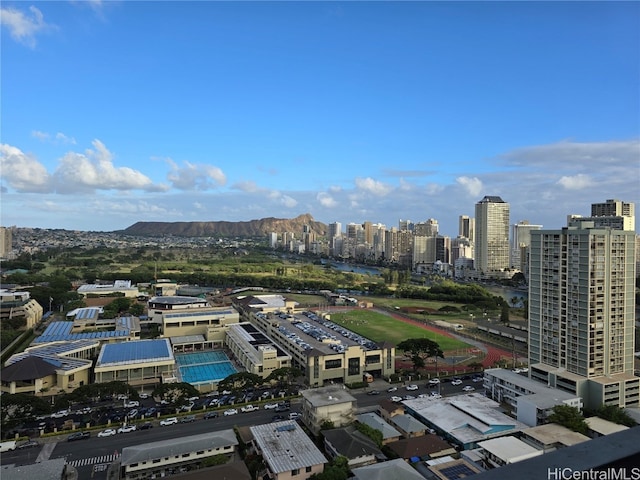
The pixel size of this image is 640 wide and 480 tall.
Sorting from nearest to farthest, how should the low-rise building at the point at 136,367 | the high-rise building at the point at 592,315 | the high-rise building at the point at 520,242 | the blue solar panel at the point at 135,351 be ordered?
1. the high-rise building at the point at 592,315
2. the low-rise building at the point at 136,367
3. the blue solar panel at the point at 135,351
4. the high-rise building at the point at 520,242

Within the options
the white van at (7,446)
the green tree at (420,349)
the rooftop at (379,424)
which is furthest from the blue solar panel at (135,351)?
the green tree at (420,349)

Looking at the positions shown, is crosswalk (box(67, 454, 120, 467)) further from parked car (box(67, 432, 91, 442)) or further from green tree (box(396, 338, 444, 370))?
green tree (box(396, 338, 444, 370))

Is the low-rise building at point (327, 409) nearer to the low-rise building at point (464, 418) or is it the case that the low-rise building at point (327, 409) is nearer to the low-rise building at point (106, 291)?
the low-rise building at point (464, 418)

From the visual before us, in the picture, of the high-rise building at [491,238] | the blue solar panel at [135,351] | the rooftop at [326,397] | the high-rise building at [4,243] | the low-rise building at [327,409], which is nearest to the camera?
the low-rise building at [327,409]

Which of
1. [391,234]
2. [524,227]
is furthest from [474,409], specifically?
[524,227]

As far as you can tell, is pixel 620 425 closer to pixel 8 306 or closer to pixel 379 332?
pixel 379 332

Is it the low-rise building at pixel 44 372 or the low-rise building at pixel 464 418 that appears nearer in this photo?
the low-rise building at pixel 464 418

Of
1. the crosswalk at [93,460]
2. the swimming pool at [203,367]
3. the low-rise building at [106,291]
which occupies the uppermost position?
the low-rise building at [106,291]
